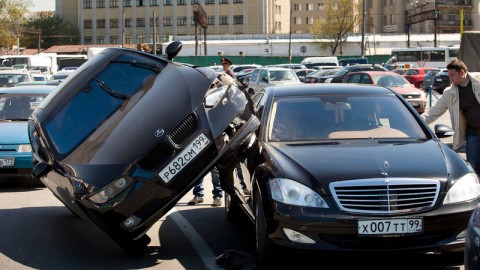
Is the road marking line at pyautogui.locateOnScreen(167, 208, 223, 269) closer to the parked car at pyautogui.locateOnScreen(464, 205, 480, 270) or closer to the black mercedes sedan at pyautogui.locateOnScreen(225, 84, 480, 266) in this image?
the black mercedes sedan at pyautogui.locateOnScreen(225, 84, 480, 266)

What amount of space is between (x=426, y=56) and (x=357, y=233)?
66010 mm

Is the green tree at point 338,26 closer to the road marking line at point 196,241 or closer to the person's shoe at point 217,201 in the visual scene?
the person's shoe at point 217,201

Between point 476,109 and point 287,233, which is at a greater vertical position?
point 476,109

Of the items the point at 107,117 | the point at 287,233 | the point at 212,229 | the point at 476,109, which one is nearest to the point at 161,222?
the point at 212,229

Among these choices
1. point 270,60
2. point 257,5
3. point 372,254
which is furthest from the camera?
point 257,5

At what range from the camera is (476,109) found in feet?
27.7

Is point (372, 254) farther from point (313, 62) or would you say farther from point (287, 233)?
point (313, 62)

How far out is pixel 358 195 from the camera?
574 centimetres

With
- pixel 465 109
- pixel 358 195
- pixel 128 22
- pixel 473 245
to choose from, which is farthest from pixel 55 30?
pixel 473 245

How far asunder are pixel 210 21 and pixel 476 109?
10669 cm

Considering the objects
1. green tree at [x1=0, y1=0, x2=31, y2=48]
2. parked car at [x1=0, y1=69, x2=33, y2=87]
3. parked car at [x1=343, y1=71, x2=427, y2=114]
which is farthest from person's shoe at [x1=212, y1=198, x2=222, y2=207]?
green tree at [x1=0, y1=0, x2=31, y2=48]

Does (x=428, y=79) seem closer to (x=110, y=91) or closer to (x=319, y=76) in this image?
(x=319, y=76)

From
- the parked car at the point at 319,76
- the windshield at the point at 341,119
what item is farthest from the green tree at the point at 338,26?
the windshield at the point at 341,119

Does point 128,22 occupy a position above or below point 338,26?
above
